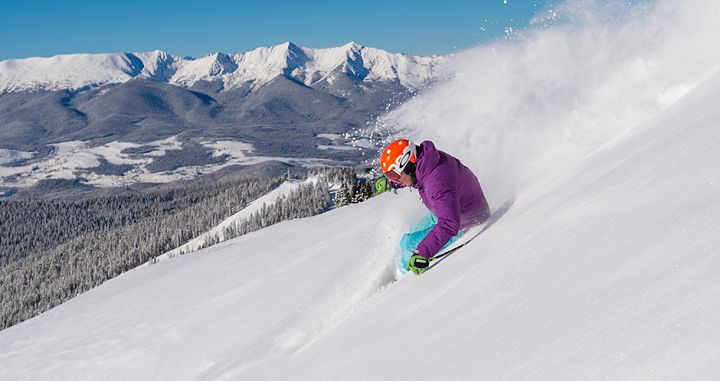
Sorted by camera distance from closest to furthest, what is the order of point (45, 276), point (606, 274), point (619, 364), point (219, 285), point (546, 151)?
point (619, 364) < point (606, 274) < point (546, 151) < point (219, 285) < point (45, 276)

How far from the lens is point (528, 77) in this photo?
13945mm

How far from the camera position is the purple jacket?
22.1 feet

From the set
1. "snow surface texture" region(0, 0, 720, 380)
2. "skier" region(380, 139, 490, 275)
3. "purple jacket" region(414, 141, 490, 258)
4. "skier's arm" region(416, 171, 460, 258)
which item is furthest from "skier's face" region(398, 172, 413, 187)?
"snow surface texture" region(0, 0, 720, 380)

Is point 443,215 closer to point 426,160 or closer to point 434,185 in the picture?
point 434,185

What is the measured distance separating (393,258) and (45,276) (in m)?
121

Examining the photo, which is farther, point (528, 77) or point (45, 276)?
point (45, 276)

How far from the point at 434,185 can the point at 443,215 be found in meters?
0.40

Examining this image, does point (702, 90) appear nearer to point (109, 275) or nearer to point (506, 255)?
point (506, 255)

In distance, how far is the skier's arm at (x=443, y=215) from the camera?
673 centimetres

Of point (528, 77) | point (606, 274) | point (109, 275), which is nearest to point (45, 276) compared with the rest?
point (109, 275)

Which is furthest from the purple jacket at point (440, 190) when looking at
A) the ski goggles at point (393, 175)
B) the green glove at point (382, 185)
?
the green glove at point (382, 185)

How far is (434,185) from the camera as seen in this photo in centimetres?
688

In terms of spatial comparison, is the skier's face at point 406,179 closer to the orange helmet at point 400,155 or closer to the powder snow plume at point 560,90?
the orange helmet at point 400,155

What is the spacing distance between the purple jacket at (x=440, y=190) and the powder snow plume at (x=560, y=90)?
1711mm
